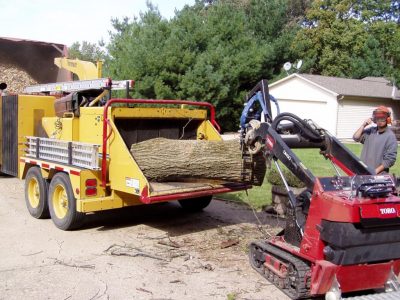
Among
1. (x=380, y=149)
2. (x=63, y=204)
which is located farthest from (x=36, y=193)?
(x=380, y=149)

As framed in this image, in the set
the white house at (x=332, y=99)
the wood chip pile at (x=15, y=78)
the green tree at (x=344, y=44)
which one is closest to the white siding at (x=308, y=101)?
the white house at (x=332, y=99)

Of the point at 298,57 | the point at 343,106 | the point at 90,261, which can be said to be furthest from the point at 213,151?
the point at 298,57

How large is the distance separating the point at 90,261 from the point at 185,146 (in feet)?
6.62

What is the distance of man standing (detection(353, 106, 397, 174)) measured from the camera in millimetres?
6230

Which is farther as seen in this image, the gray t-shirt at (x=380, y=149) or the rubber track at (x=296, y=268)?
the gray t-shirt at (x=380, y=149)

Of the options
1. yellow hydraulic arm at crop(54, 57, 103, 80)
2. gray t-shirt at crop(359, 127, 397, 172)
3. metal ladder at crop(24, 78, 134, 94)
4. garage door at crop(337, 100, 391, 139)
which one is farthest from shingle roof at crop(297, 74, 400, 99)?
gray t-shirt at crop(359, 127, 397, 172)

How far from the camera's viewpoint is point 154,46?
26281mm

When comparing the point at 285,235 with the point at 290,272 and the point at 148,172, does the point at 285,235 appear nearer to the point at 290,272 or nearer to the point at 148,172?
the point at 290,272

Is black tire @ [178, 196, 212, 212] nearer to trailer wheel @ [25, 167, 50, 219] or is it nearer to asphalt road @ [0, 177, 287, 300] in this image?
asphalt road @ [0, 177, 287, 300]

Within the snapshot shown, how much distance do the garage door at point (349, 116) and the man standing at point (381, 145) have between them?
22.2 meters

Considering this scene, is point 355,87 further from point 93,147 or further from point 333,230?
point 333,230

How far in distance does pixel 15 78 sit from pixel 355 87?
22909 millimetres

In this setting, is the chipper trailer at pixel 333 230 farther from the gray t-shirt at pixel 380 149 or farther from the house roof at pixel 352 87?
the house roof at pixel 352 87

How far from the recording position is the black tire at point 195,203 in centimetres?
851
